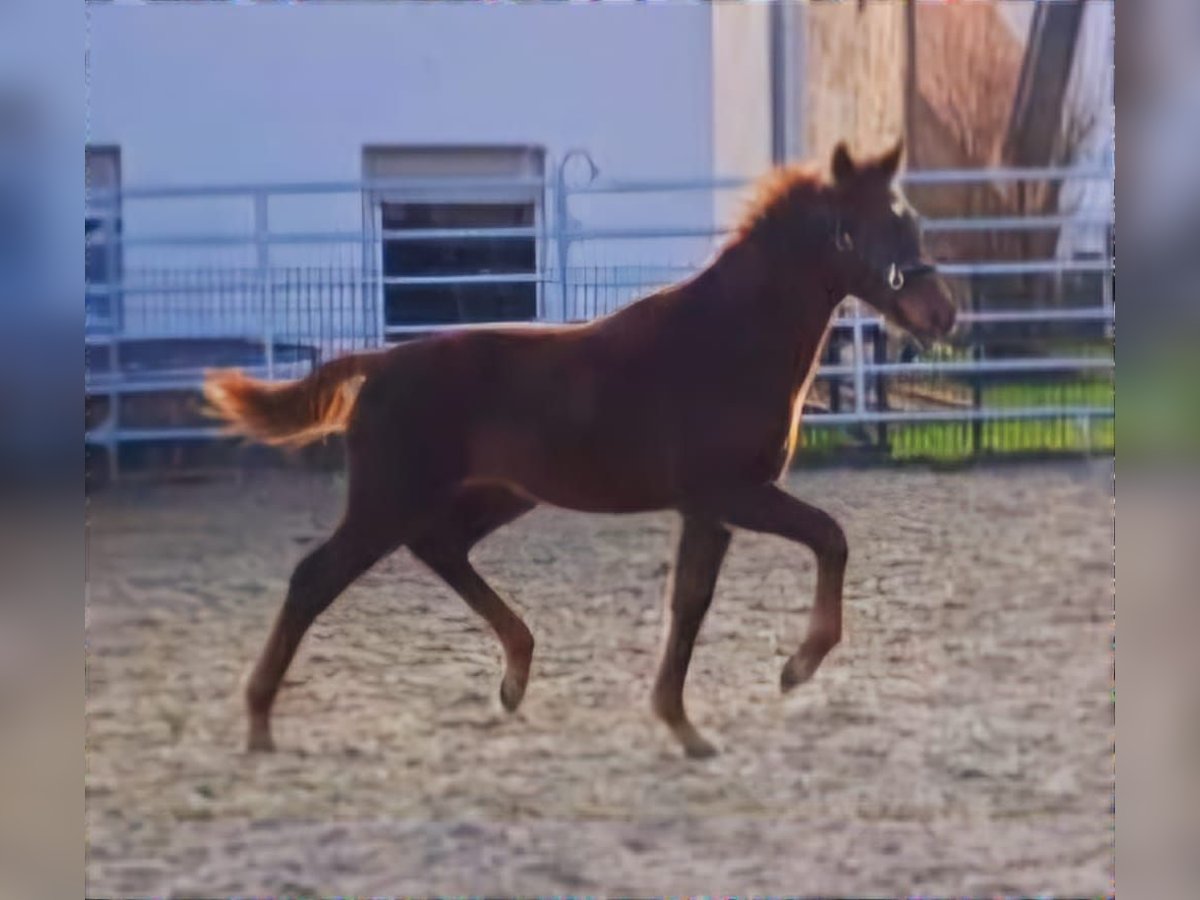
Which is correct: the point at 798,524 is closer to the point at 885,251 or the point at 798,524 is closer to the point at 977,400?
the point at 977,400

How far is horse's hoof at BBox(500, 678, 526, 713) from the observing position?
6.80 feet

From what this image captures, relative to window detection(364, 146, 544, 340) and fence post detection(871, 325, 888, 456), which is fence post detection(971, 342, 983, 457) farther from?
window detection(364, 146, 544, 340)

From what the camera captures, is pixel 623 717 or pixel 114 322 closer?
pixel 114 322

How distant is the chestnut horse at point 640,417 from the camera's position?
80.4 inches

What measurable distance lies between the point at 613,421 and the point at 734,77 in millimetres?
604

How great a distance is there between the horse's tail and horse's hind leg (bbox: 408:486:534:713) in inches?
10.0

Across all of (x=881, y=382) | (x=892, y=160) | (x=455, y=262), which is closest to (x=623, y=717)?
(x=881, y=382)

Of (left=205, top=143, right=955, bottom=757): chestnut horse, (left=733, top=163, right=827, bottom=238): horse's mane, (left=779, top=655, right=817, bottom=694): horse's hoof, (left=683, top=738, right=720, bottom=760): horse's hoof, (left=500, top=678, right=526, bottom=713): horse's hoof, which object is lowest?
(left=683, top=738, right=720, bottom=760): horse's hoof

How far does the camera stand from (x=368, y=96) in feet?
6.58

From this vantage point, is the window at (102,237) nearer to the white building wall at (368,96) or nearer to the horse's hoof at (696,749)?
the white building wall at (368,96)

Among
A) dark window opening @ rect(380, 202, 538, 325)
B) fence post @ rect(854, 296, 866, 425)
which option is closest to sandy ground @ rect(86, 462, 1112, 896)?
fence post @ rect(854, 296, 866, 425)

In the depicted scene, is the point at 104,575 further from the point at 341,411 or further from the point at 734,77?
the point at 734,77

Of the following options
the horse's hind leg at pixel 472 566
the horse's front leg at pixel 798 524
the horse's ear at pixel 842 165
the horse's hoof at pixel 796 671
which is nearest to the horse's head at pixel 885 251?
the horse's ear at pixel 842 165

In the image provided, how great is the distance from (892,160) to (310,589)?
4.03ft
